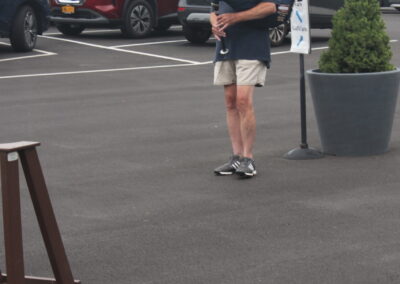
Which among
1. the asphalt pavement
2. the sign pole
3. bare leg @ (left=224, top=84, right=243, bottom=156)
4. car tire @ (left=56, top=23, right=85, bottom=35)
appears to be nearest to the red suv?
car tire @ (left=56, top=23, right=85, bottom=35)

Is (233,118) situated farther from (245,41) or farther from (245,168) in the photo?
(245,41)

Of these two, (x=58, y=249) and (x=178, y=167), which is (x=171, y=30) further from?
(x=58, y=249)

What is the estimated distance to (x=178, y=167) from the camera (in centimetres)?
974

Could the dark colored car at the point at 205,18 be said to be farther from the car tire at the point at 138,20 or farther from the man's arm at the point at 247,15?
the man's arm at the point at 247,15

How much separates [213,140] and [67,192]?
8.38 ft

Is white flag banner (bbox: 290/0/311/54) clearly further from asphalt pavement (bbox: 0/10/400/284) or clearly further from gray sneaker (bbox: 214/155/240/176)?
gray sneaker (bbox: 214/155/240/176)

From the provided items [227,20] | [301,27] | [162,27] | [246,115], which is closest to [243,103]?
[246,115]

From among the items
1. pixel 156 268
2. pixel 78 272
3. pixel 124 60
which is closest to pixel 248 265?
pixel 156 268

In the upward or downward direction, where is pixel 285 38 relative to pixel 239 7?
downward

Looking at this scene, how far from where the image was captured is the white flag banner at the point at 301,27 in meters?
9.86

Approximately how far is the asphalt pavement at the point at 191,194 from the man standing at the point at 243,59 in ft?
0.68

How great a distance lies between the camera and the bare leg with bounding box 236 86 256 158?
920 centimetres

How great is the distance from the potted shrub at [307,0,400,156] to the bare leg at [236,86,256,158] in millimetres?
951

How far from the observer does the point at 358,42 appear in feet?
32.6
